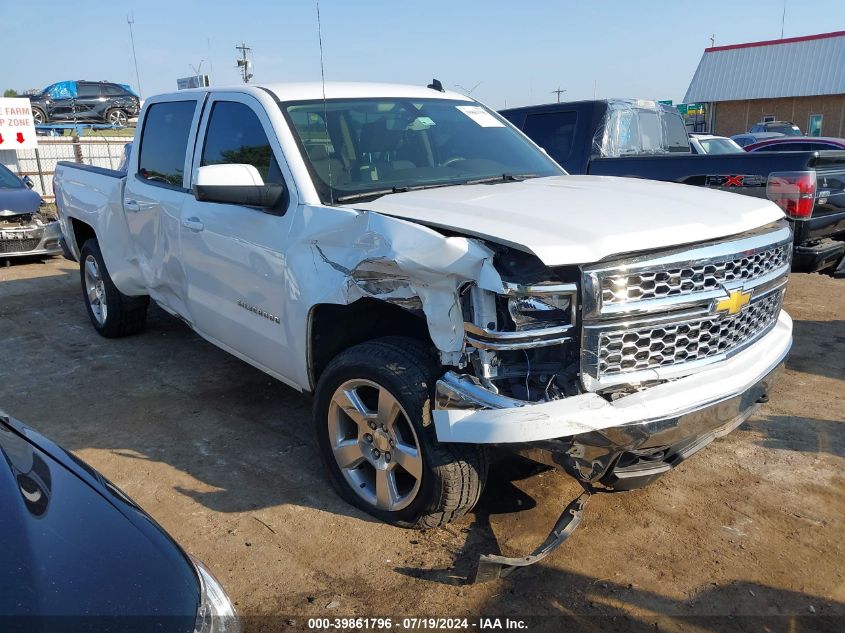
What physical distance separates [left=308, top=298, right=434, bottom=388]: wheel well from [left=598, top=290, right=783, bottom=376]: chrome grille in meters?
0.94

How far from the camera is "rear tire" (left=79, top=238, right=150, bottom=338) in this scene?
6.06 metres

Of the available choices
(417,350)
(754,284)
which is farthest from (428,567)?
(754,284)

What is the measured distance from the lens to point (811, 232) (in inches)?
206

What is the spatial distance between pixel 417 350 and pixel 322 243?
Answer: 0.69 metres

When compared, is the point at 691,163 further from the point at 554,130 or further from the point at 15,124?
the point at 15,124

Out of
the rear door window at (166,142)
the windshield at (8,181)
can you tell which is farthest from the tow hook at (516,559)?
the windshield at (8,181)

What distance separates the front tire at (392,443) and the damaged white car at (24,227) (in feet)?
27.3

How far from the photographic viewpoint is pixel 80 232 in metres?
6.61

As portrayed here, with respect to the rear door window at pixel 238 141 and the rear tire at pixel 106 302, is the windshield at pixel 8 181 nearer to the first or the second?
the rear tire at pixel 106 302

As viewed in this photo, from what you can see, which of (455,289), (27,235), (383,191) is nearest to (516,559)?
(455,289)

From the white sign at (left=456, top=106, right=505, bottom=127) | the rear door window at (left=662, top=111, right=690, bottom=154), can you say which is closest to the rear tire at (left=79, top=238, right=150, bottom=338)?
the white sign at (left=456, top=106, right=505, bottom=127)

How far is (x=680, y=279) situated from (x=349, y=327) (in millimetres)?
1543

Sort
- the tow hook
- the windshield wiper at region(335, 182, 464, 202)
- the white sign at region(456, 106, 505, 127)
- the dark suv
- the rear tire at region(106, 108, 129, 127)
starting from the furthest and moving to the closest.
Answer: the rear tire at region(106, 108, 129, 127), the dark suv, the white sign at region(456, 106, 505, 127), the windshield wiper at region(335, 182, 464, 202), the tow hook

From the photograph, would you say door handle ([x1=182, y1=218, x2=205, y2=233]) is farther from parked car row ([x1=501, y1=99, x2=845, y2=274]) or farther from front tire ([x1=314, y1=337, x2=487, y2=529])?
parked car row ([x1=501, y1=99, x2=845, y2=274])
